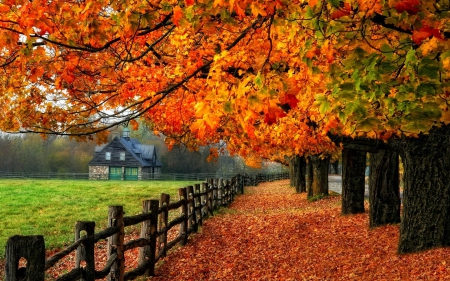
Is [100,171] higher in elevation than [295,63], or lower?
lower

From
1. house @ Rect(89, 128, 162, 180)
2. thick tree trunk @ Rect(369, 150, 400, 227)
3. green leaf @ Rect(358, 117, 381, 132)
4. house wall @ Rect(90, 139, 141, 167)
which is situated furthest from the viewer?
house wall @ Rect(90, 139, 141, 167)

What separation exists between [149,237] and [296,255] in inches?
157

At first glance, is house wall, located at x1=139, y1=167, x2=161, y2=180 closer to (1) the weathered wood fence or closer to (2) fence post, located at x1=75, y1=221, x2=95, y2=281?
(1) the weathered wood fence

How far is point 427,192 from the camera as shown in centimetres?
1013

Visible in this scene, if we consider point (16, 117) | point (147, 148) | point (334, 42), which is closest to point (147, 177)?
point (147, 148)

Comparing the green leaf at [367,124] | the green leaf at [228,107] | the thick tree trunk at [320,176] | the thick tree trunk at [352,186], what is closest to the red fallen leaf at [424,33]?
the green leaf at [367,124]

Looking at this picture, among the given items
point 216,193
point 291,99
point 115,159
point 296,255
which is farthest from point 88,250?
point 115,159

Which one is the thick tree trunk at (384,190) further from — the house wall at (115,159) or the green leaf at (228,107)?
the house wall at (115,159)

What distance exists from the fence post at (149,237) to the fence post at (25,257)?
487cm

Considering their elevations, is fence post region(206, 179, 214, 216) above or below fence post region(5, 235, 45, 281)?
below

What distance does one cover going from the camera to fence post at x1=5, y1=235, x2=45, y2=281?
4.48 metres

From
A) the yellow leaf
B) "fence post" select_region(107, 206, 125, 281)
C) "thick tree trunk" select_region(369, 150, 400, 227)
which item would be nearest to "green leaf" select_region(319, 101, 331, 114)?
the yellow leaf

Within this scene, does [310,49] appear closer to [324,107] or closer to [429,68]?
[324,107]

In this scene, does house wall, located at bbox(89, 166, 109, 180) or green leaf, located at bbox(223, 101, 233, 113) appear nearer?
green leaf, located at bbox(223, 101, 233, 113)
